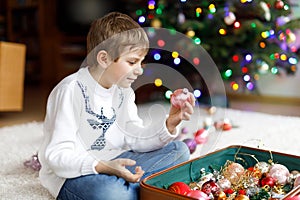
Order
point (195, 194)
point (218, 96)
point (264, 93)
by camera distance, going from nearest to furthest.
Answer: point (195, 194), point (218, 96), point (264, 93)

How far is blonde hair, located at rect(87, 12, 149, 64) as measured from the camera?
998 millimetres

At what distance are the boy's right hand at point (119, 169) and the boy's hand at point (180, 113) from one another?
0.17 meters

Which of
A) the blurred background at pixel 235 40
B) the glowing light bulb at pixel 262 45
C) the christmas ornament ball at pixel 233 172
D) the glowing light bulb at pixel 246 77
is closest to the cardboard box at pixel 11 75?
the blurred background at pixel 235 40

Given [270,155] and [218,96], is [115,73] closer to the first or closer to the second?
[270,155]

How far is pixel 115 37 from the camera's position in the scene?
39.5 inches

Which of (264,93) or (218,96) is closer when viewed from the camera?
(218,96)

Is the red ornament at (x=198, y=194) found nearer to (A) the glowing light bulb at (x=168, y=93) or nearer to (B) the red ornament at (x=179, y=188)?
(B) the red ornament at (x=179, y=188)

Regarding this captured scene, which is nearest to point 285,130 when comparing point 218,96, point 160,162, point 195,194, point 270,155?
point 218,96

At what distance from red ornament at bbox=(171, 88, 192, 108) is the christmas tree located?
4.79 feet

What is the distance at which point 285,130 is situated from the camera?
6.97 feet

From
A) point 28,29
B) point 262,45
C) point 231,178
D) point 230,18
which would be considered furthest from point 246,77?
point 28,29

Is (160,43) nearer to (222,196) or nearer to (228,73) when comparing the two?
(222,196)

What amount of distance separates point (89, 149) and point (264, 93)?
8.45ft

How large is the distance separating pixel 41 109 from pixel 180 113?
2111mm
